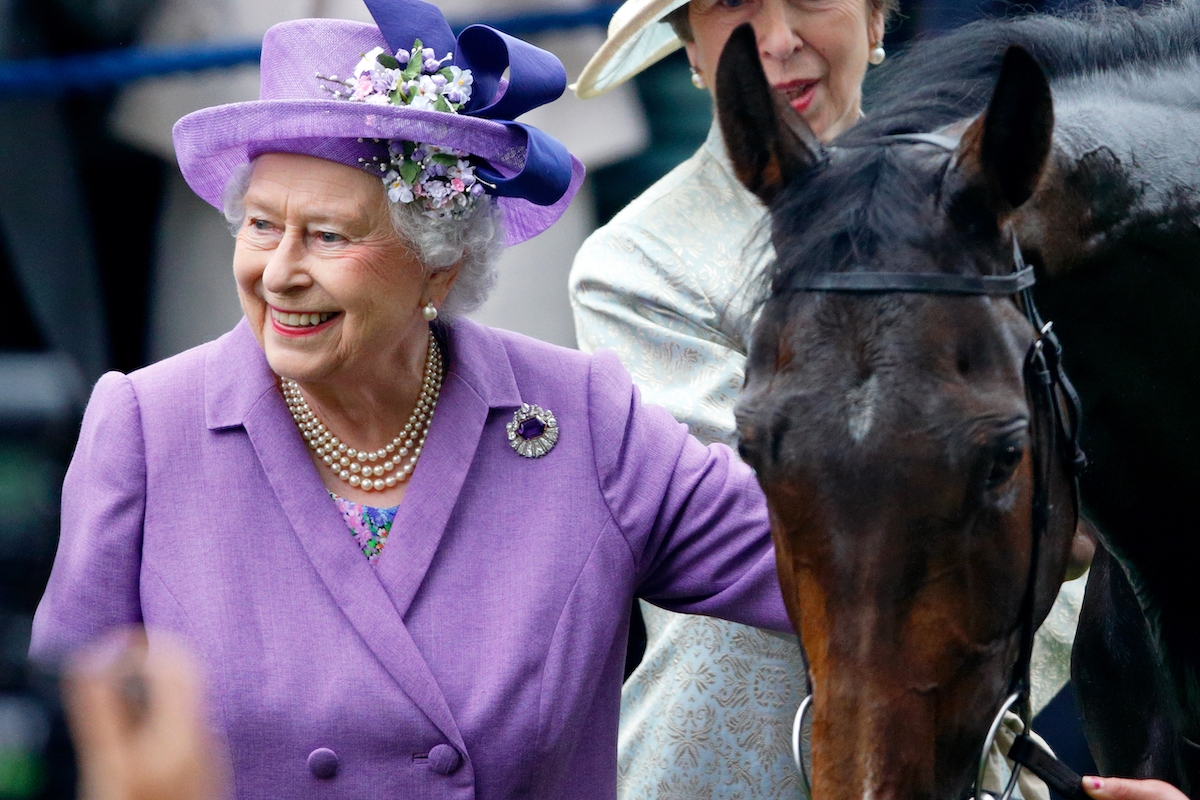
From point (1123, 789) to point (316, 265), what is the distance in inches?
60.0

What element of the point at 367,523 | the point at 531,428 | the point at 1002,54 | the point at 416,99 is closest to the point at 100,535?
the point at 367,523

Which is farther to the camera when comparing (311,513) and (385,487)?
(385,487)

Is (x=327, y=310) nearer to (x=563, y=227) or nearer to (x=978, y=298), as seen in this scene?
(x=978, y=298)

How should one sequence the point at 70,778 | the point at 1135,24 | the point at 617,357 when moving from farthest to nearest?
the point at 617,357, the point at 1135,24, the point at 70,778

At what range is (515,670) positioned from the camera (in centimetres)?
263

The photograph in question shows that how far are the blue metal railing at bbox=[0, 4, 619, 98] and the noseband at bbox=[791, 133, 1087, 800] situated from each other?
228 centimetres

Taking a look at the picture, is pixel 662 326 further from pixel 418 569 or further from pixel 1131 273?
pixel 1131 273

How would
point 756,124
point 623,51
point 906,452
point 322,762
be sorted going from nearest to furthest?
point 906,452 → point 756,124 → point 322,762 → point 623,51

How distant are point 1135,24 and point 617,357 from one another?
1095 millimetres

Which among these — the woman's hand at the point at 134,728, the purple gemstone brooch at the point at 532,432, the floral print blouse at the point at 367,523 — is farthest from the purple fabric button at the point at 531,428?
the woman's hand at the point at 134,728

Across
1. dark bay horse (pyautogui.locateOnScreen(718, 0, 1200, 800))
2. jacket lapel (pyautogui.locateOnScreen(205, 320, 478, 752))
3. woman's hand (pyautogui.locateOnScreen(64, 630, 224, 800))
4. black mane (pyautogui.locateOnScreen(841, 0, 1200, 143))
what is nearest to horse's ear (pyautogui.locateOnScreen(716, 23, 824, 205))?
dark bay horse (pyautogui.locateOnScreen(718, 0, 1200, 800))

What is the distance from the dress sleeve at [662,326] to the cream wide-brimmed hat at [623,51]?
0.51 meters

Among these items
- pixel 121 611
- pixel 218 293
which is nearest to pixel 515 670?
pixel 121 611

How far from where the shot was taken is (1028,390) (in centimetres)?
208
